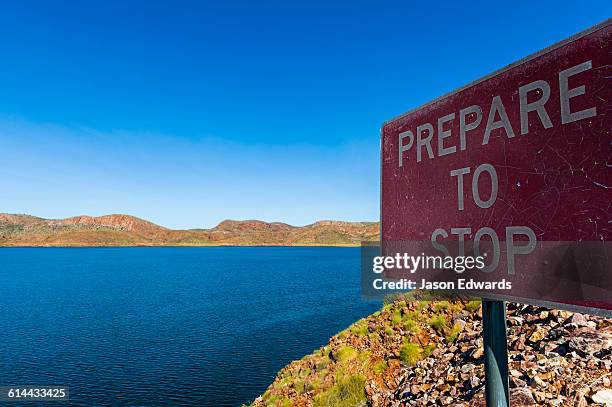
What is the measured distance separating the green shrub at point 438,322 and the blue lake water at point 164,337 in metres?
18.4

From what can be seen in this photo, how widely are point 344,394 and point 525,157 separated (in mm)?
11107

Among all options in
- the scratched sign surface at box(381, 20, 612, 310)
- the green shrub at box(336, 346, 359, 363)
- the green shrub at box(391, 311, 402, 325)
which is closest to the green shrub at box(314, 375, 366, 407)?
the green shrub at box(336, 346, 359, 363)

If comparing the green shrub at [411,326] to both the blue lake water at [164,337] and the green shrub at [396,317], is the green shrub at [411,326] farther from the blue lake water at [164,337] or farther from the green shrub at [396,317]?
the blue lake water at [164,337]

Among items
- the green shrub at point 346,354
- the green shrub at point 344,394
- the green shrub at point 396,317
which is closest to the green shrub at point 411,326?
the green shrub at point 396,317

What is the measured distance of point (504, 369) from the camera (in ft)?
11.1

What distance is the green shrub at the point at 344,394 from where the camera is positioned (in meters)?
11.5

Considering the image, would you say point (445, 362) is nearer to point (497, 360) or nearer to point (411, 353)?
point (411, 353)

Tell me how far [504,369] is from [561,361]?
518cm

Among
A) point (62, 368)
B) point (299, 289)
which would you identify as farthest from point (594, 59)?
point (299, 289)

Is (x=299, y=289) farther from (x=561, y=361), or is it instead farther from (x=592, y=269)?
(x=592, y=269)

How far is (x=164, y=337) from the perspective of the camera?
4094 centimetres

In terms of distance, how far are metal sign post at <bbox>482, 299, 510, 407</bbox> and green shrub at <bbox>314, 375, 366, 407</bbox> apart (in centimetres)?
891

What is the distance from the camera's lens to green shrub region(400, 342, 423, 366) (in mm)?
11641

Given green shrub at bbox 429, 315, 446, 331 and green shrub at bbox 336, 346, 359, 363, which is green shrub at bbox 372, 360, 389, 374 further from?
green shrub at bbox 429, 315, 446, 331
